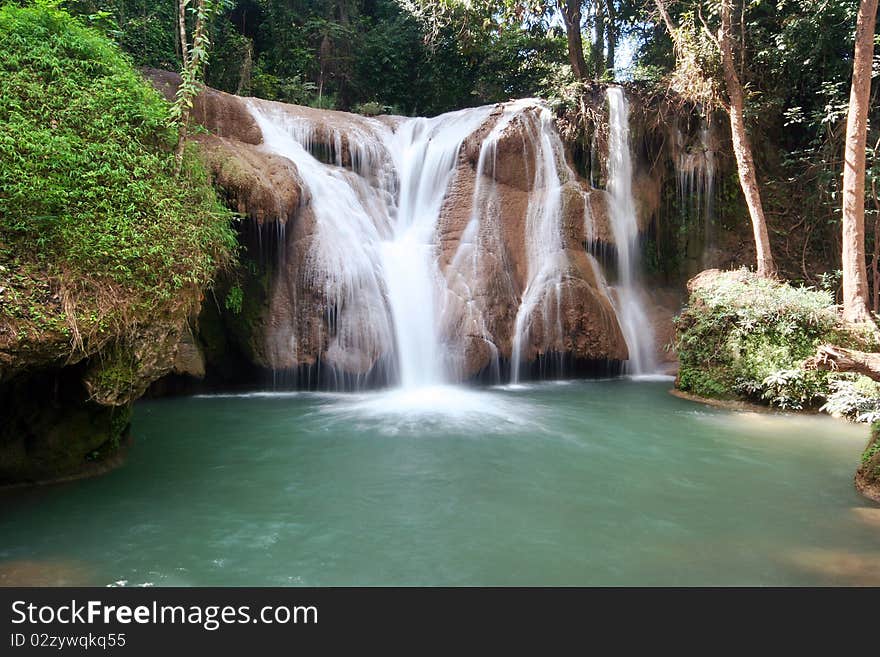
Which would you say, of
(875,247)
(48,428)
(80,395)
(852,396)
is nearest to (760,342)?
(852,396)

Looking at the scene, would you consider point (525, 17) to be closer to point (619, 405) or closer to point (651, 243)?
point (651, 243)

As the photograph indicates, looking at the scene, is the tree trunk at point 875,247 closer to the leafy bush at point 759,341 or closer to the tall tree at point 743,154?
the tall tree at point 743,154

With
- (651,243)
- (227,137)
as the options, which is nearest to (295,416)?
(227,137)

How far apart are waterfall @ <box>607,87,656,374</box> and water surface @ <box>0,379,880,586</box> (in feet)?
15.5

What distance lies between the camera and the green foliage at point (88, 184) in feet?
16.2

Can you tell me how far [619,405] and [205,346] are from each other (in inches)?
286

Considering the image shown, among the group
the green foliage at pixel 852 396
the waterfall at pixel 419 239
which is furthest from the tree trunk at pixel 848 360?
the waterfall at pixel 419 239

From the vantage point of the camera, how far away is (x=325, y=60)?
65.5 feet

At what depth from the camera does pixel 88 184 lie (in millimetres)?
5422

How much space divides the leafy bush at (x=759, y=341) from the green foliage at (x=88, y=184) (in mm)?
8023

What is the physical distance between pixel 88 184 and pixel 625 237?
37.6ft

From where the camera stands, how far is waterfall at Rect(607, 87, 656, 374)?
13.4m

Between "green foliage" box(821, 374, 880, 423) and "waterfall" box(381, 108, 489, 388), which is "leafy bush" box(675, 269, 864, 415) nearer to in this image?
"green foliage" box(821, 374, 880, 423)

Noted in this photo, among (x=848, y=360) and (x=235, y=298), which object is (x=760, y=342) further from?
(x=235, y=298)
